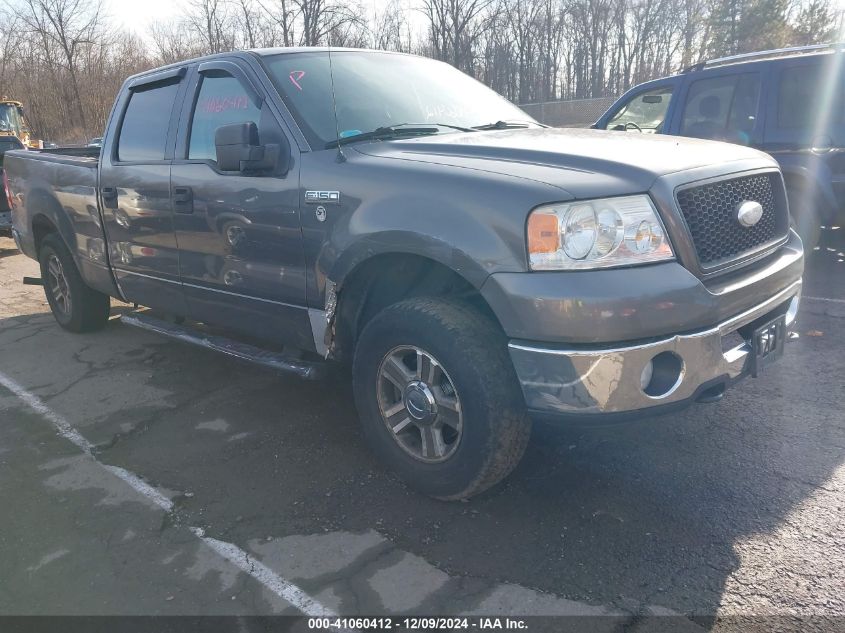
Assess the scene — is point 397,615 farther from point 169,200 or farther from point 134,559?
point 169,200

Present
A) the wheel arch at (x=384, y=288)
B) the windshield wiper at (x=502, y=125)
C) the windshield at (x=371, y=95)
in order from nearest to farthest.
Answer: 1. the wheel arch at (x=384, y=288)
2. the windshield at (x=371, y=95)
3. the windshield wiper at (x=502, y=125)

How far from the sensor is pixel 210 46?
38.2m

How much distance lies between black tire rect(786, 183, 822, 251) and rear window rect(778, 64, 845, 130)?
1.90 ft

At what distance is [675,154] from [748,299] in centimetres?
69

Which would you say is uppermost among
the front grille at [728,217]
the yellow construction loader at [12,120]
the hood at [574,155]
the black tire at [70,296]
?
the yellow construction loader at [12,120]

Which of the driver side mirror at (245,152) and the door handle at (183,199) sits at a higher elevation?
the driver side mirror at (245,152)

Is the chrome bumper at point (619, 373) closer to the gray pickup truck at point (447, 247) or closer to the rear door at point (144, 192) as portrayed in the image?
the gray pickup truck at point (447, 247)

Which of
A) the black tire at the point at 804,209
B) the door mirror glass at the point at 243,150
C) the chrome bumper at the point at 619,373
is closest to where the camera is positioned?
the chrome bumper at the point at 619,373

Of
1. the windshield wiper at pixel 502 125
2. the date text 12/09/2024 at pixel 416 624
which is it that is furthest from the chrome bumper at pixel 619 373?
the windshield wiper at pixel 502 125

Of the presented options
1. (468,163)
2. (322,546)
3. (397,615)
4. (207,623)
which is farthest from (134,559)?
(468,163)

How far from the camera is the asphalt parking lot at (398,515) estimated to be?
2.43 meters

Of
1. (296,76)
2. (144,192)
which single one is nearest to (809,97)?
(296,76)

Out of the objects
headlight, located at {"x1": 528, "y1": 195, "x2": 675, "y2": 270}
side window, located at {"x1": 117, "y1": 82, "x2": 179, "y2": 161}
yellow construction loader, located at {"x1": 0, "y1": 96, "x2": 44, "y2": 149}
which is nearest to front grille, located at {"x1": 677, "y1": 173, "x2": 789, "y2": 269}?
headlight, located at {"x1": 528, "y1": 195, "x2": 675, "y2": 270}

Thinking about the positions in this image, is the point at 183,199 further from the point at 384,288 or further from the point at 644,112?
the point at 644,112
